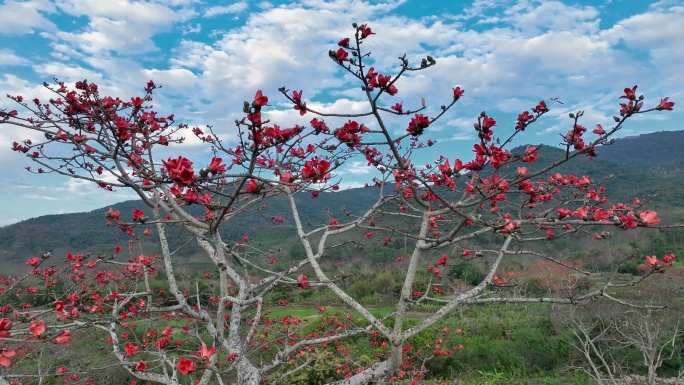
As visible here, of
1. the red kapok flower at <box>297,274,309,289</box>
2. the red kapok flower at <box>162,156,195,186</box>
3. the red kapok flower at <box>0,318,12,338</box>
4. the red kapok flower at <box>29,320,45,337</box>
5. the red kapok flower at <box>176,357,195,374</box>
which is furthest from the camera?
the red kapok flower at <box>297,274,309,289</box>

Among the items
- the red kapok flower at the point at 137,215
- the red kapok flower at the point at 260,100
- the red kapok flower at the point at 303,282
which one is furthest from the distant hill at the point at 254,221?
the red kapok flower at the point at 260,100

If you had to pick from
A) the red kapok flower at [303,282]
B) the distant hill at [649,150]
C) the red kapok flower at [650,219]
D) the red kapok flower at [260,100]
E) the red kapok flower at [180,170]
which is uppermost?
the red kapok flower at [260,100]

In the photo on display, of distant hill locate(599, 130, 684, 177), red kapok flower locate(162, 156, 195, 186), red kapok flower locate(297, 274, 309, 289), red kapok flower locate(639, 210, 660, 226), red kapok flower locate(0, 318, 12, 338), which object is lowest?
distant hill locate(599, 130, 684, 177)

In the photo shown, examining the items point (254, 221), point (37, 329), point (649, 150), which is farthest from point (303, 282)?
point (649, 150)

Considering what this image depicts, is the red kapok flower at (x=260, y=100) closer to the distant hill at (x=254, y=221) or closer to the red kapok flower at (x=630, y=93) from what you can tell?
the red kapok flower at (x=630, y=93)

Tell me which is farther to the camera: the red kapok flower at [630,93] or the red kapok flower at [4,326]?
the red kapok flower at [630,93]

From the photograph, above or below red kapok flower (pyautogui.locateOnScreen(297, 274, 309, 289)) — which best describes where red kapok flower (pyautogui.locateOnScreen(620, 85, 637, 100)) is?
above

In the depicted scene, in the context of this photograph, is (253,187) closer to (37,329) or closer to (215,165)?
(215,165)

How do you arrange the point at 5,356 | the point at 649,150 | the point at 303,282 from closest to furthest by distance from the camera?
the point at 5,356 < the point at 303,282 < the point at 649,150

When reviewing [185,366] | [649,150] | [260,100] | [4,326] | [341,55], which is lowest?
[649,150]

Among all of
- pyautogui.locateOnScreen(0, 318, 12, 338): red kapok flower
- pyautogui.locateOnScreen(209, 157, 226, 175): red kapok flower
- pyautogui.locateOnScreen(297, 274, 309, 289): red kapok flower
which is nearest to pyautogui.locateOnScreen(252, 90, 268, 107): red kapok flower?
pyautogui.locateOnScreen(209, 157, 226, 175): red kapok flower

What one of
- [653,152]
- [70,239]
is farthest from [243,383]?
[653,152]

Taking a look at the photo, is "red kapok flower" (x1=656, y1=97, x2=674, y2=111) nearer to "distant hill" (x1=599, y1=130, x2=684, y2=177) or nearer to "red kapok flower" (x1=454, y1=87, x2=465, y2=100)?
"red kapok flower" (x1=454, y1=87, x2=465, y2=100)

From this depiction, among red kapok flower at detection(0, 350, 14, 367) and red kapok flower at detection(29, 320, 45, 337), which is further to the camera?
red kapok flower at detection(29, 320, 45, 337)
